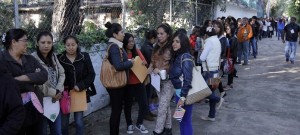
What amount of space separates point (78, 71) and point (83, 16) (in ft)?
8.48

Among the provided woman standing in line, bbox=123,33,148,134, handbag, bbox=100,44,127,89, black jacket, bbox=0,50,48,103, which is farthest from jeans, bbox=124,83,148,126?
black jacket, bbox=0,50,48,103

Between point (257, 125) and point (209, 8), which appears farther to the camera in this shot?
point (209, 8)

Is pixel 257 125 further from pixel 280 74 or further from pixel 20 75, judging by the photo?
pixel 280 74

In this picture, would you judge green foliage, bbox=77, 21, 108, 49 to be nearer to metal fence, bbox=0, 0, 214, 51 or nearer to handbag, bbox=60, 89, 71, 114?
metal fence, bbox=0, 0, 214, 51

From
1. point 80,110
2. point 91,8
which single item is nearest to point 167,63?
point 80,110

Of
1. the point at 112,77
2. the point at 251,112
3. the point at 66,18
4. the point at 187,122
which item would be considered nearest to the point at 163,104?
the point at 187,122

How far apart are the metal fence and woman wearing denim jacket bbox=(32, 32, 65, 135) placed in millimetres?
690

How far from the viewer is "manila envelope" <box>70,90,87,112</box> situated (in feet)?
14.9

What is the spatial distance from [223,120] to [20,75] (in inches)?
156

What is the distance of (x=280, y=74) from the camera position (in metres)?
10.9

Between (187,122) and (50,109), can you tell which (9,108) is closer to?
(50,109)

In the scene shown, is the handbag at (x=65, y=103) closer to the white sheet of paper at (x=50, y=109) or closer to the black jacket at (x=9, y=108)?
the white sheet of paper at (x=50, y=109)

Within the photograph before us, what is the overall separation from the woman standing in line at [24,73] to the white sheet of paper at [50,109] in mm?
482

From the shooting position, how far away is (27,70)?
139 inches
